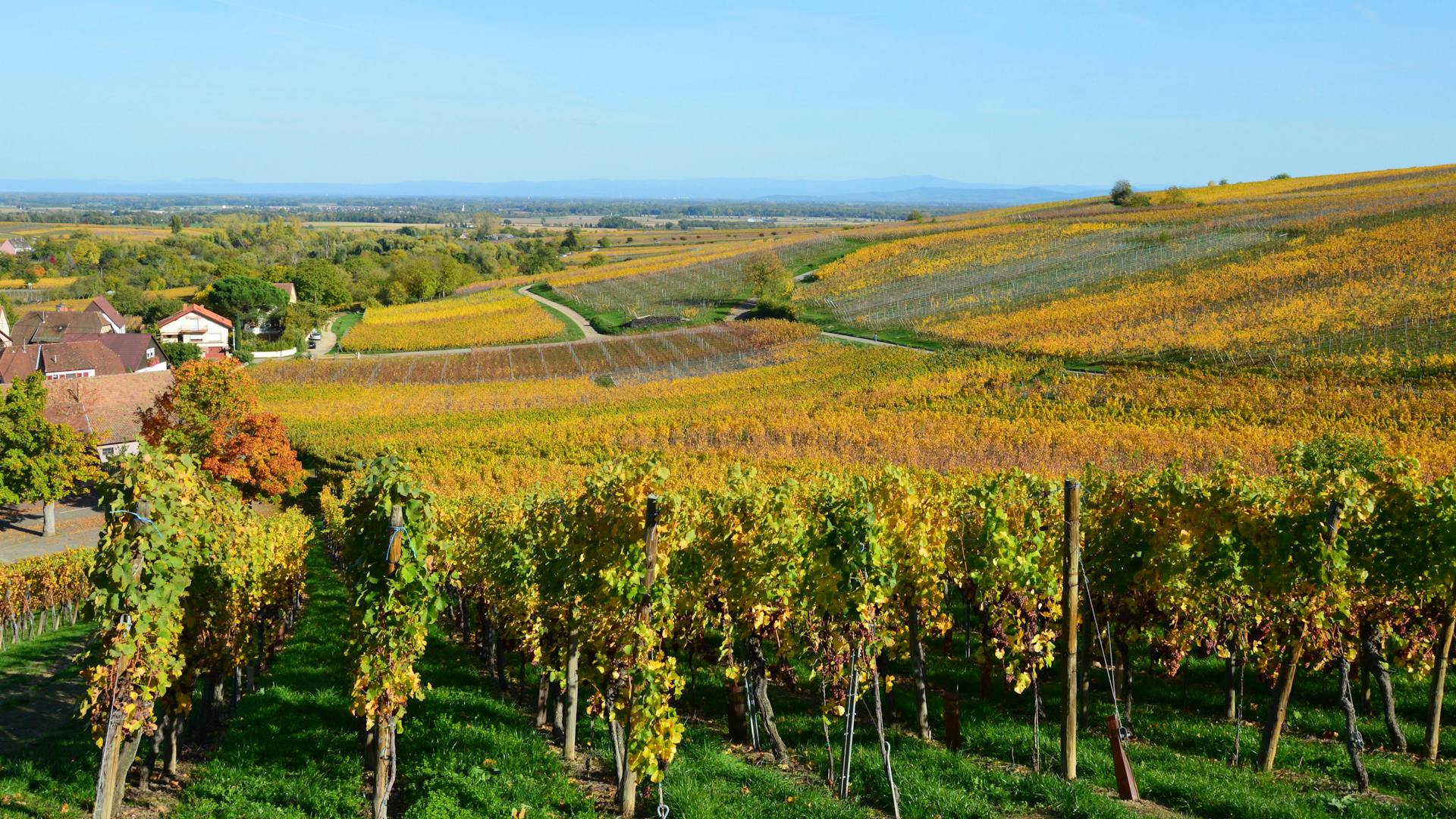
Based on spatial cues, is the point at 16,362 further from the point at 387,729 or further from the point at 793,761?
the point at 793,761

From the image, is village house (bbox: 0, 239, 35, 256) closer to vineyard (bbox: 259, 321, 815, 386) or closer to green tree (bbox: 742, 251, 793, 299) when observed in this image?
vineyard (bbox: 259, 321, 815, 386)

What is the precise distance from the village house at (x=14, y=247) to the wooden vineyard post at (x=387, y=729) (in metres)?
181

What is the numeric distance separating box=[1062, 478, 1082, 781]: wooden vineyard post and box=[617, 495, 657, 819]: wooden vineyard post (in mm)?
4611

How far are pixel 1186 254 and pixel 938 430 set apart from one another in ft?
164

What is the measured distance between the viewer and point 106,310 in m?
88.3

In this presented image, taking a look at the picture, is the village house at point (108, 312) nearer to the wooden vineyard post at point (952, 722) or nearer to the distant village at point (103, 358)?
the distant village at point (103, 358)

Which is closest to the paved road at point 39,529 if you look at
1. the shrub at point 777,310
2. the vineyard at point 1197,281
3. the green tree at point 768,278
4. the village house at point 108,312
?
the village house at point 108,312

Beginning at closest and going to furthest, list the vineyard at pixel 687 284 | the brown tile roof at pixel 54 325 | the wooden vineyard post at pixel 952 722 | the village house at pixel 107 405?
the wooden vineyard post at pixel 952 722, the village house at pixel 107 405, the brown tile roof at pixel 54 325, the vineyard at pixel 687 284

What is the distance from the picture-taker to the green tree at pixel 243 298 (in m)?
91.9

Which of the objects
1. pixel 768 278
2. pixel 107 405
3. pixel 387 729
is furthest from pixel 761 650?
pixel 768 278

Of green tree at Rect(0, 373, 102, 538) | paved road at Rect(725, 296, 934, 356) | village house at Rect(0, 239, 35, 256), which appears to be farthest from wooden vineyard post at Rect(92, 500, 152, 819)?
village house at Rect(0, 239, 35, 256)

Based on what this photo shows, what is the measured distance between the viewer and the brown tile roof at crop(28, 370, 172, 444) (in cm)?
4597

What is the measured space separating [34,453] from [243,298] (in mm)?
60511

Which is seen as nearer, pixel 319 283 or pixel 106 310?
pixel 106 310
